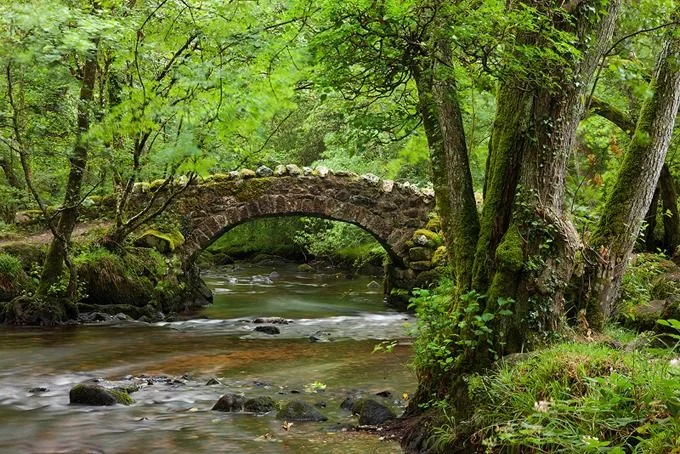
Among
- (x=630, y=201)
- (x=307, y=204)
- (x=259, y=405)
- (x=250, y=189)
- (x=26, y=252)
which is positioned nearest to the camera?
(x=630, y=201)

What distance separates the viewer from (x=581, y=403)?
362cm

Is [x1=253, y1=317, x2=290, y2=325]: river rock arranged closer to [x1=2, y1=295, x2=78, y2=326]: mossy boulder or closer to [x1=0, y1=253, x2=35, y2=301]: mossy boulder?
[x1=2, y1=295, x2=78, y2=326]: mossy boulder

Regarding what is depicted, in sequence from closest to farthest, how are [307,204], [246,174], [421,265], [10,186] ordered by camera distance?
[10,186]
[246,174]
[307,204]
[421,265]

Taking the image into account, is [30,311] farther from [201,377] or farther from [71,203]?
[201,377]

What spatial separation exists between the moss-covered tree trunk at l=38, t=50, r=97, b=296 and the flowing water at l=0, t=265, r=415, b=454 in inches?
38.1

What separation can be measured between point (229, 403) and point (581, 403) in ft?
12.9

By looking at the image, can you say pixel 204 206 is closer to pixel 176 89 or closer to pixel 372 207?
pixel 372 207

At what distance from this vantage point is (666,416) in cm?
324

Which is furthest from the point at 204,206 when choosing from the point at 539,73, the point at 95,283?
the point at 539,73

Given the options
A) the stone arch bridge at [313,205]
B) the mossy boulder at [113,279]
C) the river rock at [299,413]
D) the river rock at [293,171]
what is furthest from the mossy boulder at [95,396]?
the river rock at [293,171]

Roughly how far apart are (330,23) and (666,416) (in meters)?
3.04

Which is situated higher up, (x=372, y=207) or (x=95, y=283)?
(x=372, y=207)

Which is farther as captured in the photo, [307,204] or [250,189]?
[307,204]

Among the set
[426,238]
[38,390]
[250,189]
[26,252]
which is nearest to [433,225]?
[426,238]
